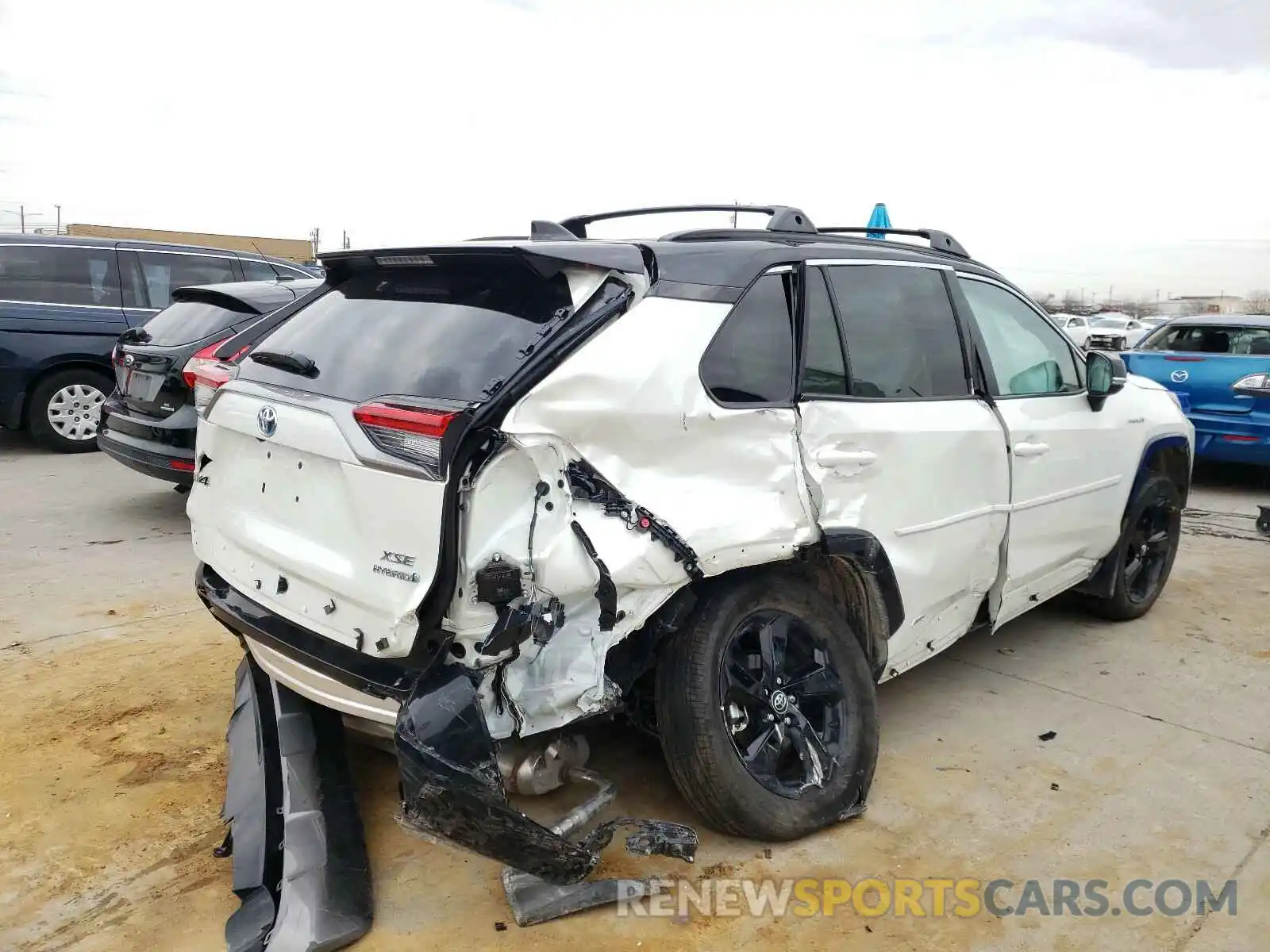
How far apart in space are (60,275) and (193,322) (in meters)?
3.31

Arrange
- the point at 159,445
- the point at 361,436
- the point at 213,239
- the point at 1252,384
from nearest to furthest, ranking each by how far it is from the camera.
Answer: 1. the point at 361,436
2. the point at 159,445
3. the point at 1252,384
4. the point at 213,239

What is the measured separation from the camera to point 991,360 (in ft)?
12.6

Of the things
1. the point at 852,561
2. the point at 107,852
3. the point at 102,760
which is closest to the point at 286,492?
the point at 107,852

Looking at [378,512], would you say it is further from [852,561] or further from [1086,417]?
[1086,417]

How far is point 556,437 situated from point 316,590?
78 centimetres

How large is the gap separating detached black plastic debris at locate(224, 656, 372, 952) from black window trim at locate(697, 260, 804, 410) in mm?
1622

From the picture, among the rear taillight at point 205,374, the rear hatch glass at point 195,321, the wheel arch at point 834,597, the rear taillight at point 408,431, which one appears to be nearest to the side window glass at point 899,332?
the wheel arch at point 834,597

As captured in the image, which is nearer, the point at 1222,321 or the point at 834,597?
the point at 834,597

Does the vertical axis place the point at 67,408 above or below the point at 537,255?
below

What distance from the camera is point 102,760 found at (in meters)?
3.37

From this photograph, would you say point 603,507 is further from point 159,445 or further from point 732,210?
point 159,445

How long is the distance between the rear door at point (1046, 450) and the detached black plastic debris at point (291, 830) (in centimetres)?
264

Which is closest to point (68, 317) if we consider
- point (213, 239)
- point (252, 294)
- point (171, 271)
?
point (171, 271)

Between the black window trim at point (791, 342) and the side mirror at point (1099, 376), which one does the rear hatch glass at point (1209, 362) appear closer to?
the side mirror at point (1099, 376)
